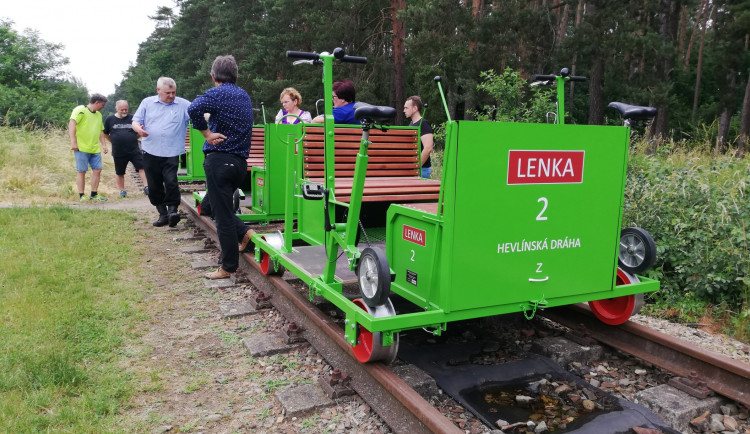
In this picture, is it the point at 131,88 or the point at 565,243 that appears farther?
the point at 131,88

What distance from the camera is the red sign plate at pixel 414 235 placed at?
10.8 feet

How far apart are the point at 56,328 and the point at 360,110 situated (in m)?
2.88

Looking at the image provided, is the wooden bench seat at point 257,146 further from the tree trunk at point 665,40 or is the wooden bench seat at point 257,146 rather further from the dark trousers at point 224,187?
the tree trunk at point 665,40

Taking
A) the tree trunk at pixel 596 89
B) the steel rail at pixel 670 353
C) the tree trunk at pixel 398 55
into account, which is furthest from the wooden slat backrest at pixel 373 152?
the tree trunk at pixel 398 55

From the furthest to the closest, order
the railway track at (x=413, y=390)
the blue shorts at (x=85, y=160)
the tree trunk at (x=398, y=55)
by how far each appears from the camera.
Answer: the tree trunk at (x=398, y=55) < the blue shorts at (x=85, y=160) < the railway track at (x=413, y=390)

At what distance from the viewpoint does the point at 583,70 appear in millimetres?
26578

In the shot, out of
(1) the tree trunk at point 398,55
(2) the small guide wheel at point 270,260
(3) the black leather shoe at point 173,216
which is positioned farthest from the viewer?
(1) the tree trunk at point 398,55

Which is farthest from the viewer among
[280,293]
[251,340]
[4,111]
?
[4,111]

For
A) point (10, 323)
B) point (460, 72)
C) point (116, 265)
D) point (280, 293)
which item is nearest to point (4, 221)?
point (116, 265)

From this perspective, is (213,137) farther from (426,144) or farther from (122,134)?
(122,134)

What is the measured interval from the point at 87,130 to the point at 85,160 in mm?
575

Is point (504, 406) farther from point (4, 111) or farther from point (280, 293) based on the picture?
point (4, 111)

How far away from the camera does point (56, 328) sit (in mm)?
4082

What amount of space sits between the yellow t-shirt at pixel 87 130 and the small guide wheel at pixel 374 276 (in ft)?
29.3
